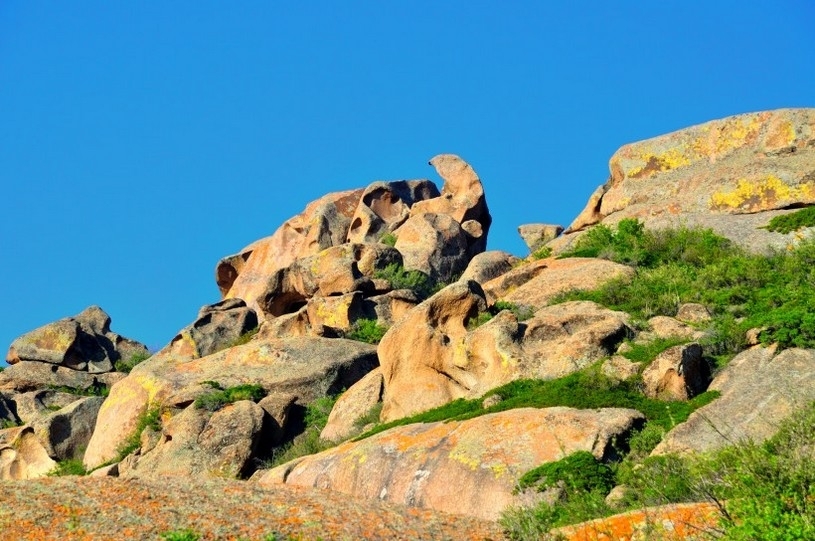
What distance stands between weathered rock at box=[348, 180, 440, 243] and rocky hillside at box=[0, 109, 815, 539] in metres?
0.25

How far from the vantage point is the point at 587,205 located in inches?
1743

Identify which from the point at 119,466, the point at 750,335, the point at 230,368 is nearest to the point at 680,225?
the point at 750,335

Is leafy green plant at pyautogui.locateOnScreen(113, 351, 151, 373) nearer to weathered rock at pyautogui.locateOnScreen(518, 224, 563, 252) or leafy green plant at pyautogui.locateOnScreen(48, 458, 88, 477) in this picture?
leafy green plant at pyautogui.locateOnScreen(48, 458, 88, 477)

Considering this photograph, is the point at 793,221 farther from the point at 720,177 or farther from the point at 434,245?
the point at 434,245

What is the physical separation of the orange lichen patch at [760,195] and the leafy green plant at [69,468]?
78.6 feet

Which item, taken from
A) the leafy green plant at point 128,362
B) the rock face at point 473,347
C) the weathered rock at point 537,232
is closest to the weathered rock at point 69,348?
the leafy green plant at point 128,362

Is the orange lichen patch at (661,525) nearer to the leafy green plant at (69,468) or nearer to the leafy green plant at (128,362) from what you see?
the leafy green plant at (69,468)

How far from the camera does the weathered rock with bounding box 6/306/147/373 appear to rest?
52.8 m

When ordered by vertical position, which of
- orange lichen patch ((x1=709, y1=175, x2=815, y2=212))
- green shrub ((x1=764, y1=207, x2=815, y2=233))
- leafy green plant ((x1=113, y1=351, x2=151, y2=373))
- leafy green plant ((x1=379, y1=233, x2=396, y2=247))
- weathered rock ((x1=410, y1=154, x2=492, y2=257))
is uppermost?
weathered rock ((x1=410, y1=154, x2=492, y2=257))

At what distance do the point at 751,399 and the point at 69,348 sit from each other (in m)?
39.5

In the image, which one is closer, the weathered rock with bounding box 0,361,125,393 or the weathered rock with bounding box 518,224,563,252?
the weathered rock with bounding box 0,361,125,393

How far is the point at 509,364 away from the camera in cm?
2669

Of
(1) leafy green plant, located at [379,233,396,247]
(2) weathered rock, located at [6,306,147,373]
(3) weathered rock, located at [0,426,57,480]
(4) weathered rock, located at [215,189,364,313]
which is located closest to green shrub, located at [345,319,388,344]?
(1) leafy green plant, located at [379,233,396,247]

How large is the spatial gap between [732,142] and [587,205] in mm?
6730
